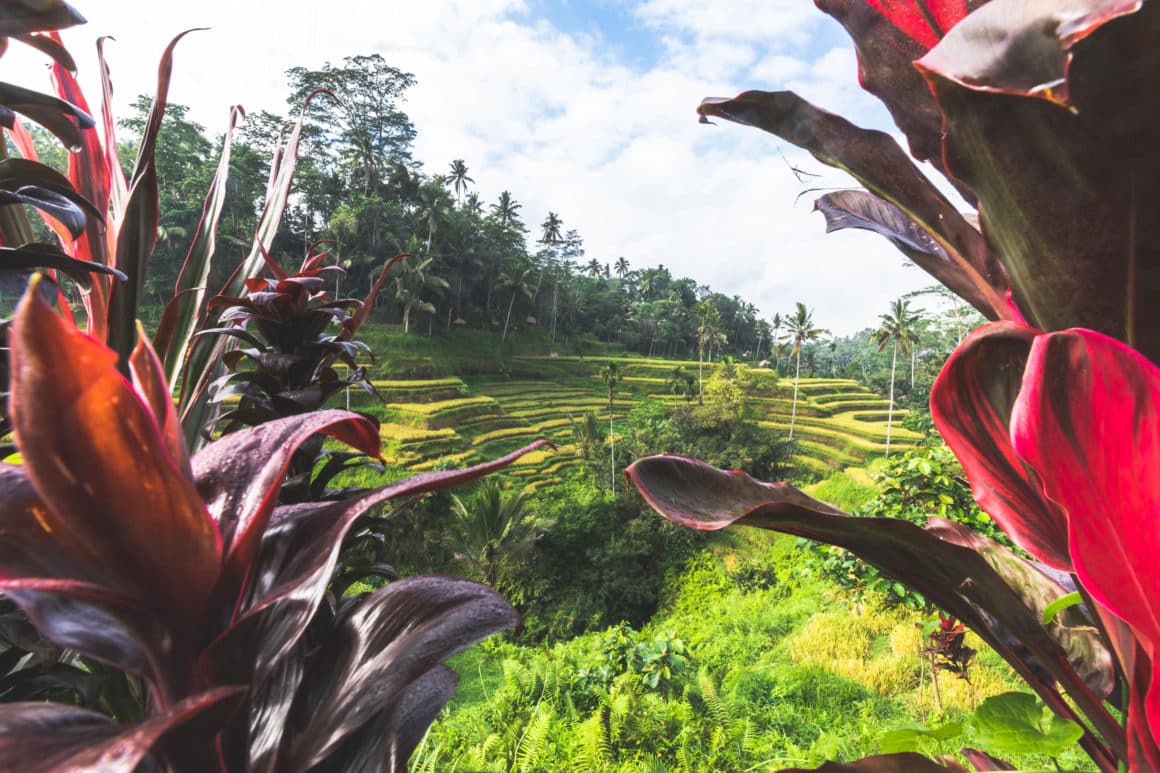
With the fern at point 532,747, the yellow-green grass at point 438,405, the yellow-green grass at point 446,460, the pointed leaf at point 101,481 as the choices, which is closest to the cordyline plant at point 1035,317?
the pointed leaf at point 101,481

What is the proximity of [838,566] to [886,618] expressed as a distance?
2.54 m

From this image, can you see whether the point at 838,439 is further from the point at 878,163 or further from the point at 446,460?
the point at 878,163

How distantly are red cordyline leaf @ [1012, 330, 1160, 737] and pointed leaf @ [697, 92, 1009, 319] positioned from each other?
19cm

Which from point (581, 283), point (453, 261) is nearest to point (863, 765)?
point (453, 261)

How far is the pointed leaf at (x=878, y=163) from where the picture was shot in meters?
0.36

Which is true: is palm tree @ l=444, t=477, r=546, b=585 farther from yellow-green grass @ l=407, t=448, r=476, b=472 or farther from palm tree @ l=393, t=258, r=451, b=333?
palm tree @ l=393, t=258, r=451, b=333

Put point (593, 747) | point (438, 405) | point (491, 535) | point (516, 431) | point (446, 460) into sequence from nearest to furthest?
point (593, 747) < point (491, 535) < point (446, 460) < point (438, 405) < point (516, 431)

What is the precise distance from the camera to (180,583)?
19cm

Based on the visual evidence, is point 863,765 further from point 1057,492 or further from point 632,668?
point 632,668

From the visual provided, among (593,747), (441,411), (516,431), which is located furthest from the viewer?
(516,431)

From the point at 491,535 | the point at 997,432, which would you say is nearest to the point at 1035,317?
the point at 997,432

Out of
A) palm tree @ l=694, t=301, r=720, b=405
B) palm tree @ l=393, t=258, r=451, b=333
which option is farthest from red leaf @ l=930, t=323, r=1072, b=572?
palm tree @ l=694, t=301, r=720, b=405

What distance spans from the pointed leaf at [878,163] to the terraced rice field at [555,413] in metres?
12.2

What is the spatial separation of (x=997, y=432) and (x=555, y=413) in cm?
1722
